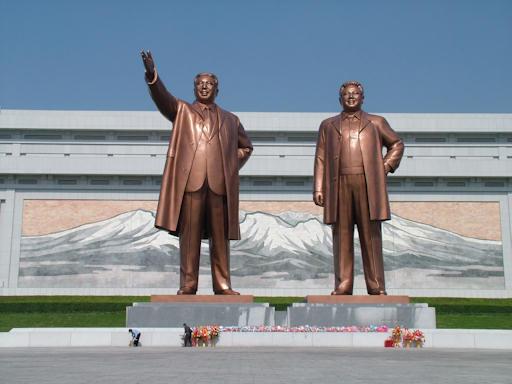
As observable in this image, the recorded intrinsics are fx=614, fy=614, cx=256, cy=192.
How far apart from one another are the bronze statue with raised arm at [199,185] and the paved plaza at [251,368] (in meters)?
2.37

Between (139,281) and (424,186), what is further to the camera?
(424,186)

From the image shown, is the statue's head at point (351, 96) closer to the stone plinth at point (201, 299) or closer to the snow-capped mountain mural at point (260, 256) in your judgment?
the stone plinth at point (201, 299)

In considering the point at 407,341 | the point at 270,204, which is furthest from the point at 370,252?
the point at 270,204

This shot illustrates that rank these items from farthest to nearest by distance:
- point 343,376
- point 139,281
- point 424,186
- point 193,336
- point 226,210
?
point 424,186
point 139,281
point 226,210
point 193,336
point 343,376

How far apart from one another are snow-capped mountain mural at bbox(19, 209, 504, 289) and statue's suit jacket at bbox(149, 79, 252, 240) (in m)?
13.5

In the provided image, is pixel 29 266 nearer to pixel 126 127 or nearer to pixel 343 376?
pixel 126 127

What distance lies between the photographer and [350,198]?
9.05 m

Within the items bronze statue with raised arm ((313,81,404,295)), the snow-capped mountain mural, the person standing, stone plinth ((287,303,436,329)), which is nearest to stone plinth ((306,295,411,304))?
stone plinth ((287,303,436,329))

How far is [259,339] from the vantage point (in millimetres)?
7910

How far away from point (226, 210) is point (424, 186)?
16.5m

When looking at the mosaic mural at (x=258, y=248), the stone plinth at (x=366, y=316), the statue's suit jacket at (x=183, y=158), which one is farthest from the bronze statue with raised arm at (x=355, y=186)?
the mosaic mural at (x=258, y=248)

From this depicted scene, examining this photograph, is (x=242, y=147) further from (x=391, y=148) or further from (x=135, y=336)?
(x=135, y=336)

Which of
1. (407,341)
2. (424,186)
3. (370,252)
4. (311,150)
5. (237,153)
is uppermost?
(311,150)

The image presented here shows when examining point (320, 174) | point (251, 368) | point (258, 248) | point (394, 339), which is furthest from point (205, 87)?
point (258, 248)
